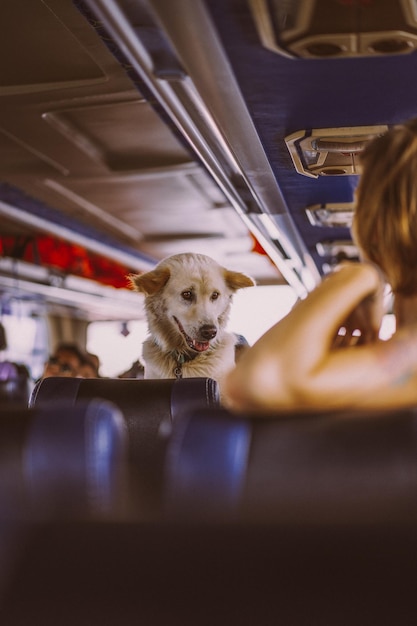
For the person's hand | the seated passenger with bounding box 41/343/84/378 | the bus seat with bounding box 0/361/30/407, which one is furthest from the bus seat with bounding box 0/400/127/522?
the seated passenger with bounding box 41/343/84/378

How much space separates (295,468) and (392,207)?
0.60 metres

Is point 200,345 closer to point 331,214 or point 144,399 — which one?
point 144,399

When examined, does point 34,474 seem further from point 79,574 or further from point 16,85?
point 16,85

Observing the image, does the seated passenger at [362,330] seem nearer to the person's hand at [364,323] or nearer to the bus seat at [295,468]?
the person's hand at [364,323]

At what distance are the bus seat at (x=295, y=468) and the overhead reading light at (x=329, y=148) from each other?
118 inches

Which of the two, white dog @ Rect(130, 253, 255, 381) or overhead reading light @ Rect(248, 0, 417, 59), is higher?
overhead reading light @ Rect(248, 0, 417, 59)

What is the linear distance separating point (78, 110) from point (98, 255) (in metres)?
6.09

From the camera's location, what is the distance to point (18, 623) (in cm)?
104

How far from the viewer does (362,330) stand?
154 cm

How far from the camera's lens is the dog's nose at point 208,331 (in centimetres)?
387

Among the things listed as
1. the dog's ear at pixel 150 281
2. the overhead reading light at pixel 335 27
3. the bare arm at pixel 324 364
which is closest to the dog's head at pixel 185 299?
the dog's ear at pixel 150 281

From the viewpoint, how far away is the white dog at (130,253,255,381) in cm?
387

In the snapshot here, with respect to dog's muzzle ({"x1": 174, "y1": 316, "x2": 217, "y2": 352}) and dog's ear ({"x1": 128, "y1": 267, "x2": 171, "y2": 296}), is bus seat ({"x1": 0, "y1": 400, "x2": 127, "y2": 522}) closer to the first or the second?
dog's muzzle ({"x1": 174, "y1": 316, "x2": 217, "y2": 352})

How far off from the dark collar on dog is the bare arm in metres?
2.43
